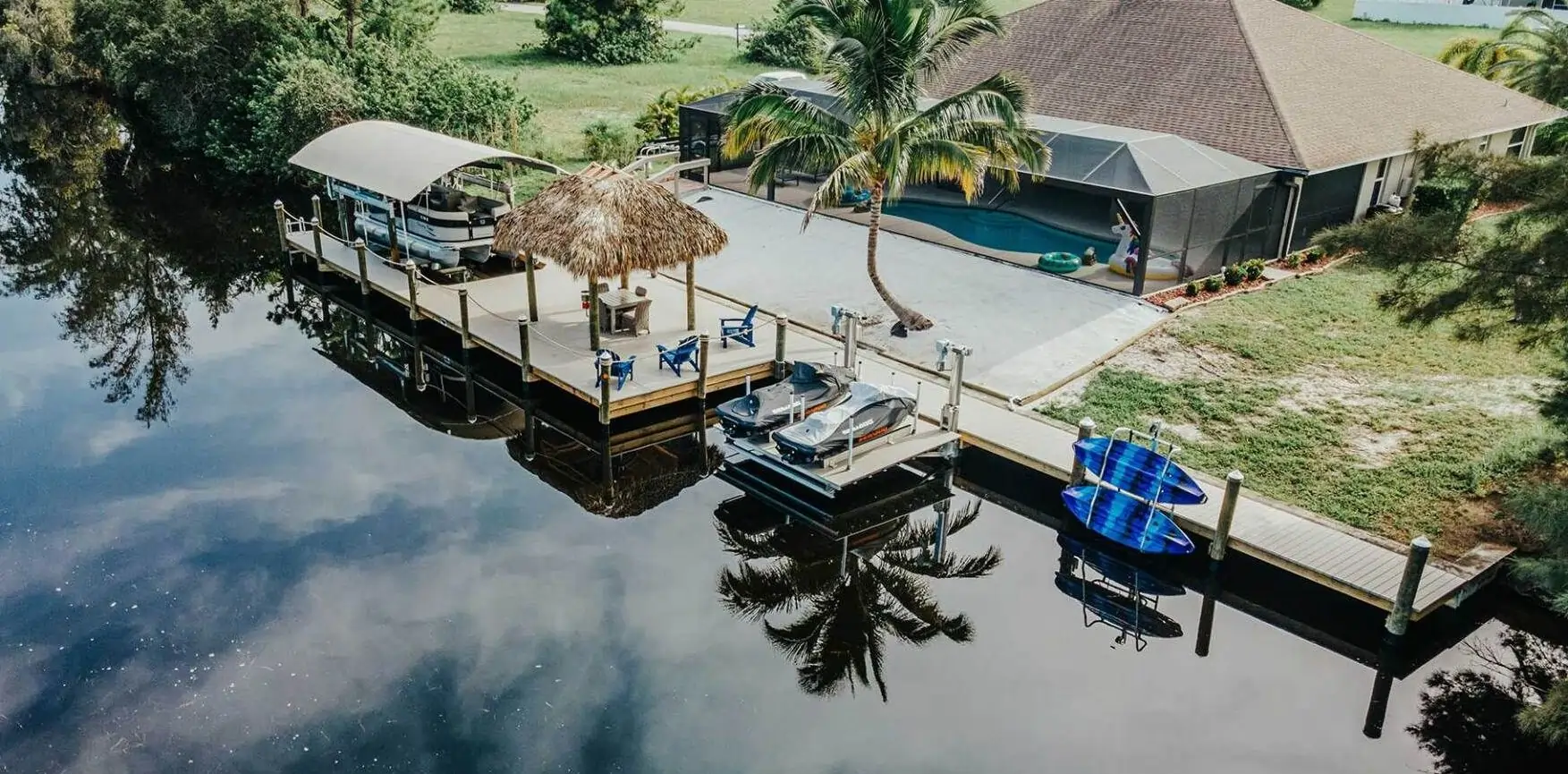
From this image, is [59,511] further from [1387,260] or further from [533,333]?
[1387,260]

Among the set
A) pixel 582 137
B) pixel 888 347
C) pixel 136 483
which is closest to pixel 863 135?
pixel 888 347

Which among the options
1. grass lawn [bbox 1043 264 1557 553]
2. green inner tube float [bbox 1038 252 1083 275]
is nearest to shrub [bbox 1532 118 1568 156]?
grass lawn [bbox 1043 264 1557 553]

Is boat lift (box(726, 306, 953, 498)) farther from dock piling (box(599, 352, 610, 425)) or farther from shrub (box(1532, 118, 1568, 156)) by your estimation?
shrub (box(1532, 118, 1568, 156))

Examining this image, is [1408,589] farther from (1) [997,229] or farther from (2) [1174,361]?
(1) [997,229]

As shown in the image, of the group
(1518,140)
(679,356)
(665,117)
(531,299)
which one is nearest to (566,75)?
(665,117)

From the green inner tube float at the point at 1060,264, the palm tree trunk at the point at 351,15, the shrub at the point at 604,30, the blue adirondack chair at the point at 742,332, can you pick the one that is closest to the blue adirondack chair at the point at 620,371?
the blue adirondack chair at the point at 742,332

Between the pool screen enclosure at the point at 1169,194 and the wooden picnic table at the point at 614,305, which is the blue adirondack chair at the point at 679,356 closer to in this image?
the wooden picnic table at the point at 614,305
